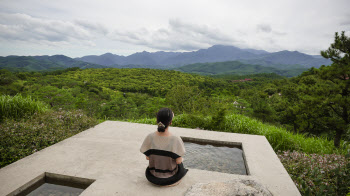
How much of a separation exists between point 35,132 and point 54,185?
186cm

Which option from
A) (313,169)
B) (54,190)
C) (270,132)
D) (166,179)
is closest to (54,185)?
(54,190)

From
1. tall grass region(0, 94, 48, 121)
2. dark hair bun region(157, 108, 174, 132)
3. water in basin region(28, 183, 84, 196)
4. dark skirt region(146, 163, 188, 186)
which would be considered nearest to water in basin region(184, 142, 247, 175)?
dark skirt region(146, 163, 188, 186)

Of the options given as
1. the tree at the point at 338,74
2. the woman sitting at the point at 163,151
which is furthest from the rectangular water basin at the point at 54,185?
the tree at the point at 338,74

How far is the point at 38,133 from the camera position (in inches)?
168

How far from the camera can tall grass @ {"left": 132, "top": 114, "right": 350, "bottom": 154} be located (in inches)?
203

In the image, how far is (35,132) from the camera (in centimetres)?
421

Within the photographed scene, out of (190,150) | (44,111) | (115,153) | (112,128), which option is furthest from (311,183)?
(44,111)

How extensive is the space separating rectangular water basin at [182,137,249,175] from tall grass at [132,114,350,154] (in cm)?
142

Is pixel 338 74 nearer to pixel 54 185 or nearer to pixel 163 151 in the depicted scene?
pixel 163 151

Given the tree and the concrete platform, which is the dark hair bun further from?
the tree

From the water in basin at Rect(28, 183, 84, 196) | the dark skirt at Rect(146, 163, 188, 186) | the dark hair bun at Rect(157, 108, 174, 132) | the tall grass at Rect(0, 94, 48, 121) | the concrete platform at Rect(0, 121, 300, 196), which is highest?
the dark hair bun at Rect(157, 108, 174, 132)

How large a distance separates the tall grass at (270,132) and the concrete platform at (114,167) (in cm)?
94

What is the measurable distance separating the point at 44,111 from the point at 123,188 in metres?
4.52

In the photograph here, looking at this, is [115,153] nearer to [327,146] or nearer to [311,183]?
[311,183]
